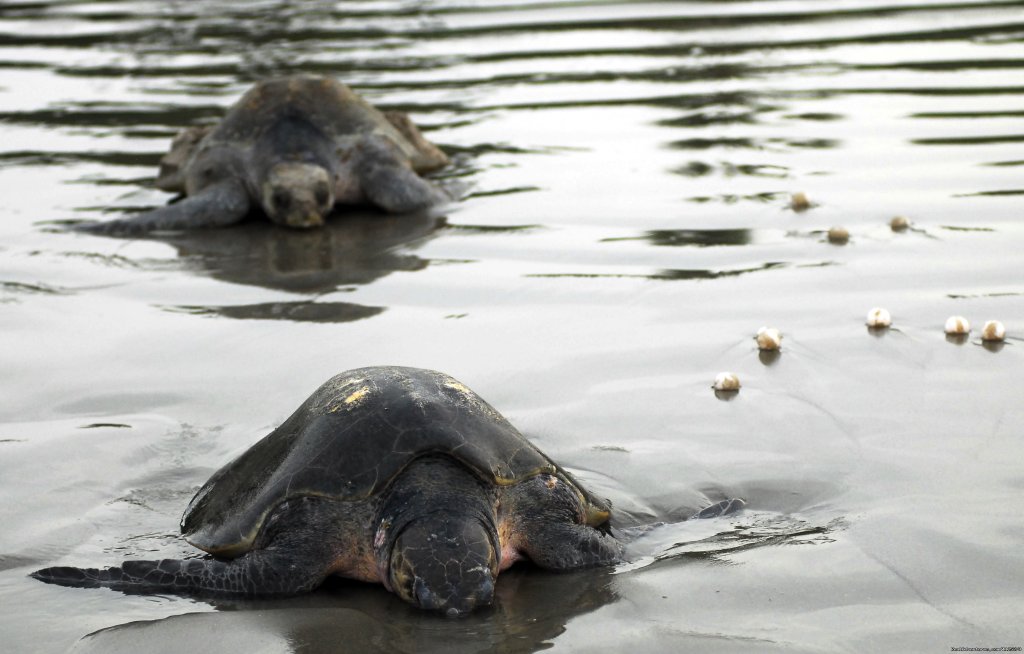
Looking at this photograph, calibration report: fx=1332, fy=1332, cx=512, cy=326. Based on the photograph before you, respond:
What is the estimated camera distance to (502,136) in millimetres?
11617

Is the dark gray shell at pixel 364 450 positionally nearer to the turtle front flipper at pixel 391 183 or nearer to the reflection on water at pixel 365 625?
the reflection on water at pixel 365 625

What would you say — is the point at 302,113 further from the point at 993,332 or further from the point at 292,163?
the point at 993,332

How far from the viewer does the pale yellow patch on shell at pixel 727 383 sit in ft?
19.7

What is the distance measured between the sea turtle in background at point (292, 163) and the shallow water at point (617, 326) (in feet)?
1.03

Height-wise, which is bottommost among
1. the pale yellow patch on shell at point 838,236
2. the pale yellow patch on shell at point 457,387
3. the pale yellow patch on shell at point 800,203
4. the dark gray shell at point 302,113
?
the pale yellow patch on shell at point 838,236

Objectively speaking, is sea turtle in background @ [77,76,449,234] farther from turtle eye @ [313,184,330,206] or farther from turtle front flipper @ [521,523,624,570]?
turtle front flipper @ [521,523,624,570]

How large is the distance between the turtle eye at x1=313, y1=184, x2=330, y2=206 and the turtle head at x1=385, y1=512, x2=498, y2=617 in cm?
580

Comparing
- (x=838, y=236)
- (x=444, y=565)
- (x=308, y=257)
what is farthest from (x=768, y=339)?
(x=308, y=257)

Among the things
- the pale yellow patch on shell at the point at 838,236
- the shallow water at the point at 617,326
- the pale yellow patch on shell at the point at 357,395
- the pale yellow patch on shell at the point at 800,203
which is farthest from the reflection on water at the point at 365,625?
the pale yellow patch on shell at the point at 800,203

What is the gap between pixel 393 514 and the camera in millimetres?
4285

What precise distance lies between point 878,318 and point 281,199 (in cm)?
463

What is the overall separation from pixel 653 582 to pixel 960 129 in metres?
7.43

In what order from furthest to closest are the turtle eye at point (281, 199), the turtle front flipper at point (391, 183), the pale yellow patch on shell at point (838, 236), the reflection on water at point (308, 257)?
the turtle front flipper at point (391, 183)
the turtle eye at point (281, 199)
the pale yellow patch on shell at point (838, 236)
the reflection on water at point (308, 257)

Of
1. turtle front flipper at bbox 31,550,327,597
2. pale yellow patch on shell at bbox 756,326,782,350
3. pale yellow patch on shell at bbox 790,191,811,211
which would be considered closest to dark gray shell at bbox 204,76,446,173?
pale yellow patch on shell at bbox 790,191,811,211
